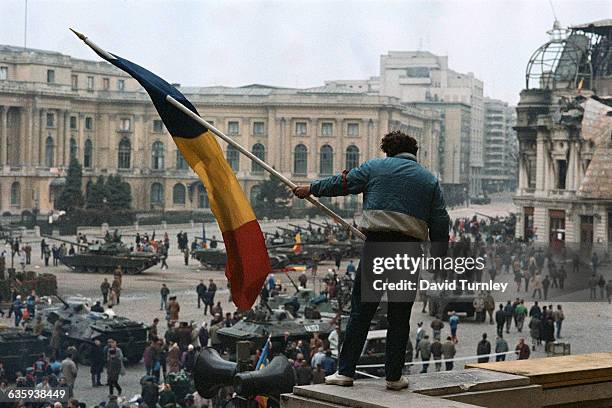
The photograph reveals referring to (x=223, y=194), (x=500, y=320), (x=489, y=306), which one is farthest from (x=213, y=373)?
(x=489, y=306)

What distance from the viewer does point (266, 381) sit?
18.7 feet

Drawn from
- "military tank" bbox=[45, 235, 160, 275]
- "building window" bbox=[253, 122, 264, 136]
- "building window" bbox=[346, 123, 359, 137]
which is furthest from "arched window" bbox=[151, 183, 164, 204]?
"military tank" bbox=[45, 235, 160, 275]

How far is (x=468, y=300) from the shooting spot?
28.3 metres

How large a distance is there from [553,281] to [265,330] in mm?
13411

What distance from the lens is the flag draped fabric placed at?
23.9 ft

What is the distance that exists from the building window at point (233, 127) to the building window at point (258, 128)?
1.23 metres

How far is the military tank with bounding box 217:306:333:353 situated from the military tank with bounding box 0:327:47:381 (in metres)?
3.27

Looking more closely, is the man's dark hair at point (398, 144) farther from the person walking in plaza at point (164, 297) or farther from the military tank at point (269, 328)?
the person walking in plaza at point (164, 297)

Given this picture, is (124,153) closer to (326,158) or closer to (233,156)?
(233,156)

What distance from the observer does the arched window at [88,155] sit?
287 ft

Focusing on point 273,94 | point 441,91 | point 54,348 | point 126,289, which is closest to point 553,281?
point 126,289

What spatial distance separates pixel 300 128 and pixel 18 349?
70.2 meters

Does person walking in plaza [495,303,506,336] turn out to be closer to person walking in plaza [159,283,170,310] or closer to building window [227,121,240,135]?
person walking in plaza [159,283,170,310]

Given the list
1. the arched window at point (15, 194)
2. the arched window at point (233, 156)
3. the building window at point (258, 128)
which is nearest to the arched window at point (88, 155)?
the arched window at point (15, 194)
